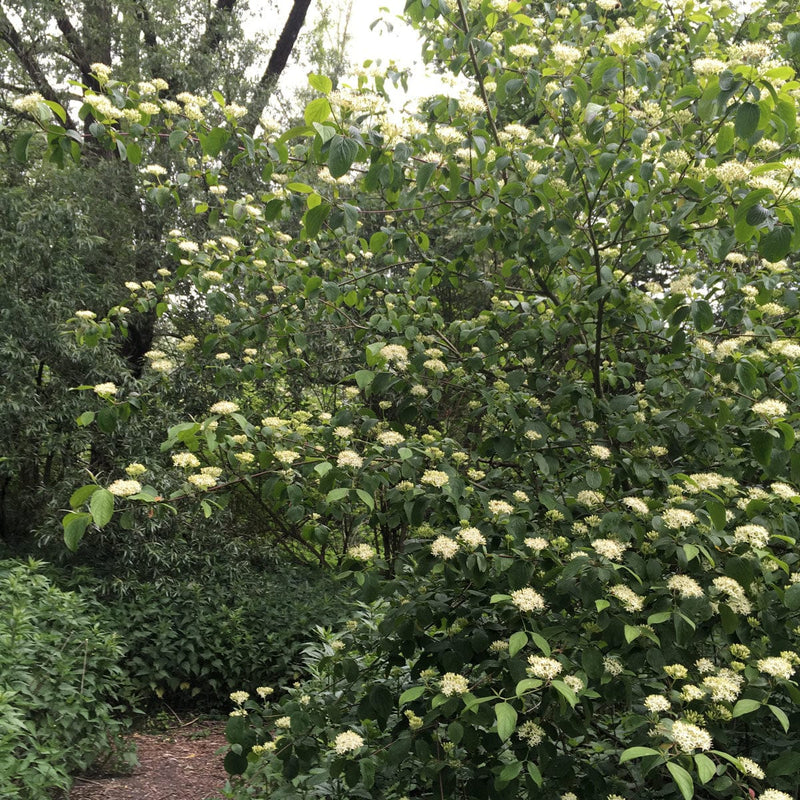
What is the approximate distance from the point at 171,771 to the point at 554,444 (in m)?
2.82

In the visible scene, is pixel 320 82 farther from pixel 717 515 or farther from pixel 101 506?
pixel 717 515

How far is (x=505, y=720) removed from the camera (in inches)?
49.6

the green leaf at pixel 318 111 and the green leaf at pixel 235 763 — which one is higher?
the green leaf at pixel 318 111

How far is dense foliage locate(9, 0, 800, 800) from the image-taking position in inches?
58.6

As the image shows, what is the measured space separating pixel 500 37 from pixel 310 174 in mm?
3382

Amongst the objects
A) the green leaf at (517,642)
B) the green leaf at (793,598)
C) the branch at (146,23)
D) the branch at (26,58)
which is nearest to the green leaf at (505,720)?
the green leaf at (517,642)

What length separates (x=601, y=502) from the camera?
1850mm

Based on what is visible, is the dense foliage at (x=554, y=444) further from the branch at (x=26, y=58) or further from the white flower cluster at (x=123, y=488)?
the branch at (x=26, y=58)

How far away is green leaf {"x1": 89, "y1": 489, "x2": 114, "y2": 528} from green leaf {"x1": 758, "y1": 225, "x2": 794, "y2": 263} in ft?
4.86

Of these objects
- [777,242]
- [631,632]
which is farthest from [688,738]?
[777,242]

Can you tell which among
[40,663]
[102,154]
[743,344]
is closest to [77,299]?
[102,154]

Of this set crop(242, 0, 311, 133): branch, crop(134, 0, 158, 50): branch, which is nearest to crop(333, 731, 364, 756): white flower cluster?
crop(134, 0, 158, 50): branch

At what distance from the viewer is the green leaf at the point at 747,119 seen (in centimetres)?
141

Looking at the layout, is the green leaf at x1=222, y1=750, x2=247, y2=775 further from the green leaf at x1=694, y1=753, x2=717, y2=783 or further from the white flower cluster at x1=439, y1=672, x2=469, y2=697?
the green leaf at x1=694, y1=753, x2=717, y2=783
